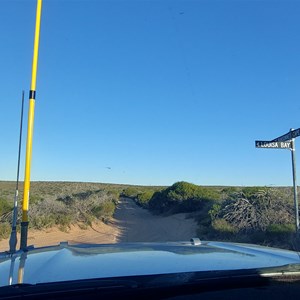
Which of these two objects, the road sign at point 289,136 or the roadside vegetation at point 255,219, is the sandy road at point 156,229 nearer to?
the roadside vegetation at point 255,219

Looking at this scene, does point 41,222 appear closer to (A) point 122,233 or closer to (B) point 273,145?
(A) point 122,233

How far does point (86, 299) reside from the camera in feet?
6.79

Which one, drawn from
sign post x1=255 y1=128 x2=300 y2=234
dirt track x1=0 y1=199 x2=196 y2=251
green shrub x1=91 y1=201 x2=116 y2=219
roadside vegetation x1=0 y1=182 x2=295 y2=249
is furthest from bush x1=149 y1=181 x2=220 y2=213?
sign post x1=255 y1=128 x2=300 y2=234

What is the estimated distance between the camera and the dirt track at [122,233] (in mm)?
19859

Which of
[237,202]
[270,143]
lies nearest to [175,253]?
[270,143]

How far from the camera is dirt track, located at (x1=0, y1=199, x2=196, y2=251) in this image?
19.9 meters

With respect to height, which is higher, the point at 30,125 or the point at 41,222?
the point at 30,125

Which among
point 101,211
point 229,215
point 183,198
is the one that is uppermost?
point 183,198

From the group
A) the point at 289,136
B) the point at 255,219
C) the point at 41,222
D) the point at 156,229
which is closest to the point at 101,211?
the point at 156,229

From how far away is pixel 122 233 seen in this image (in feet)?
74.7

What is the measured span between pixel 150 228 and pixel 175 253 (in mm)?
21478

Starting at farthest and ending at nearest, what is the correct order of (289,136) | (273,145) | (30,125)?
(273,145) < (289,136) < (30,125)

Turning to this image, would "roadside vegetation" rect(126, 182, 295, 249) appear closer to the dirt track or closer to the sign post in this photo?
the dirt track

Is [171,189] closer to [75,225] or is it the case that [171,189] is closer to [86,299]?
[75,225]
